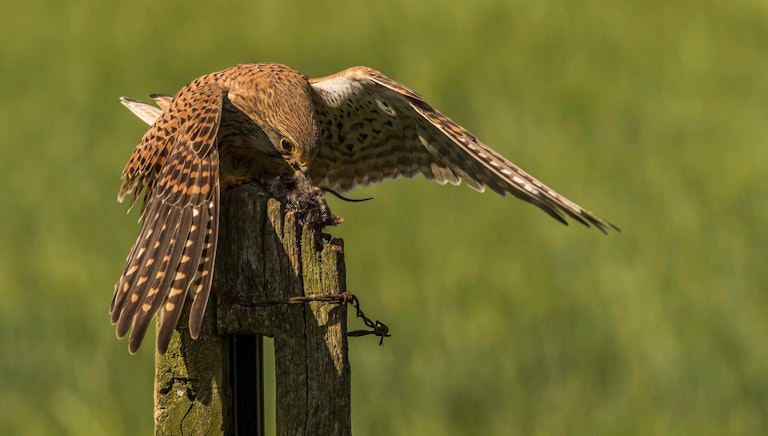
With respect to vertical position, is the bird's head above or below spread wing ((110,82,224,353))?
above

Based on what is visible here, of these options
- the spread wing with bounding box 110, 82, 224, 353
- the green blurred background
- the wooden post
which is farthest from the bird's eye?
the green blurred background

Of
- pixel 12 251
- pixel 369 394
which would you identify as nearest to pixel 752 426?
pixel 369 394

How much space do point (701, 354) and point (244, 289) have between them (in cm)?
409

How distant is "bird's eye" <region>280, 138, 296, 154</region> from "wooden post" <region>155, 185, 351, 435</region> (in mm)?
1333

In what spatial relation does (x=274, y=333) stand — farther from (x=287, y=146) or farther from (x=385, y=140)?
(x=385, y=140)

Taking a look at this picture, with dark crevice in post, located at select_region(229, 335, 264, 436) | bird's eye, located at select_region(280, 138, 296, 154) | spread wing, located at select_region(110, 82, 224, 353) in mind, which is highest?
bird's eye, located at select_region(280, 138, 296, 154)

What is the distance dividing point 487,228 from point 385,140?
304 cm

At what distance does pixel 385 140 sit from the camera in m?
5.76

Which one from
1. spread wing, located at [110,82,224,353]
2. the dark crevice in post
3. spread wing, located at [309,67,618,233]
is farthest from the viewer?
spread wing, located at [309,67,618,233]

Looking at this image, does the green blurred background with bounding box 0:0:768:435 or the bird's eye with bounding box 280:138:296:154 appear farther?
the green blurred background with bounding box 0:0:768:435

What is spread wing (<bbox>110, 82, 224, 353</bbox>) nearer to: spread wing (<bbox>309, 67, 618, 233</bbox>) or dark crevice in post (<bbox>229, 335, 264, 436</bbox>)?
dark crevice in post (<bbox>229, 335, 264, 436</bbox>)

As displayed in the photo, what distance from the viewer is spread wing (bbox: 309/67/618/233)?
5.07 meters

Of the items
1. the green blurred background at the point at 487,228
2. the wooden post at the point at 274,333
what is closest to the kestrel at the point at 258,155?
the wooden post at the point at 274,333

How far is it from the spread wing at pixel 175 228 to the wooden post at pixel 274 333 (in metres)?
0.12
